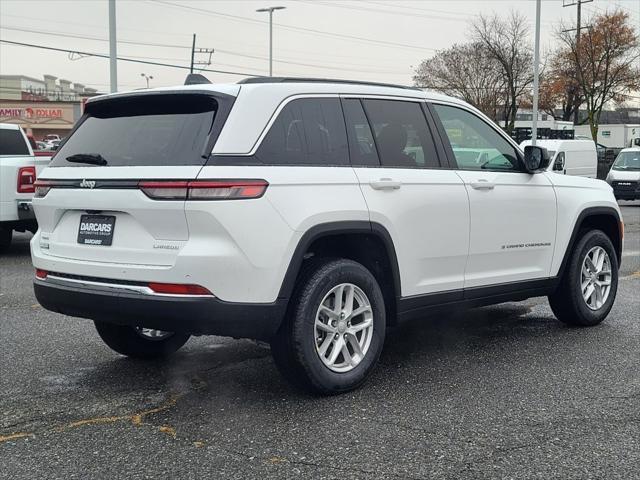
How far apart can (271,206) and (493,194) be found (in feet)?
6.63

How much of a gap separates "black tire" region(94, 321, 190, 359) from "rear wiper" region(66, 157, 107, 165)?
3.78 ft

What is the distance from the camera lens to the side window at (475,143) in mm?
5531

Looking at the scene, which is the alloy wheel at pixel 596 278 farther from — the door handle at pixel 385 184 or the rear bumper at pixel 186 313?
the rear bumper at pixel 186 313

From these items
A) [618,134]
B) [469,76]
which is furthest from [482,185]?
[618,134]

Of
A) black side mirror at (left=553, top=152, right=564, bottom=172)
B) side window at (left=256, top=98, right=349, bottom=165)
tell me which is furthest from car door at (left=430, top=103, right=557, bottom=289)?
Result: black side mirror at (left=553, top=152, right=564, bottom=172)

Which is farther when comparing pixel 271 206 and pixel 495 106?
pixel 495 106

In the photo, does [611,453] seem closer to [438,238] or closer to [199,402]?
[438,238]

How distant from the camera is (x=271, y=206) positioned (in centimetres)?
420

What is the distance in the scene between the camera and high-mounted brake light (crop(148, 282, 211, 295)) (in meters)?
4.13

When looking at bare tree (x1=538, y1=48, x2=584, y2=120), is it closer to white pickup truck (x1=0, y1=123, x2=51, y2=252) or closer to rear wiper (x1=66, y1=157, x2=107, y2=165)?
white pickup truck (x1=0, y1=123, x2=51, y2=252)

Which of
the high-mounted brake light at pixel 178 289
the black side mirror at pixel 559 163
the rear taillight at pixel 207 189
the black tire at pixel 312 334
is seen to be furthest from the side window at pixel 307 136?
the black side mirror at pixel 559 163

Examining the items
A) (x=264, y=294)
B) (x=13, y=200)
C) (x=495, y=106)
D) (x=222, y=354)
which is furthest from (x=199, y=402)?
(x=495, y=106)

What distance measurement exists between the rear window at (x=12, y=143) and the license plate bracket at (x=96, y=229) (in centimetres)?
810

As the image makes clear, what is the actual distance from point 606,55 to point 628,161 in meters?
18.2
